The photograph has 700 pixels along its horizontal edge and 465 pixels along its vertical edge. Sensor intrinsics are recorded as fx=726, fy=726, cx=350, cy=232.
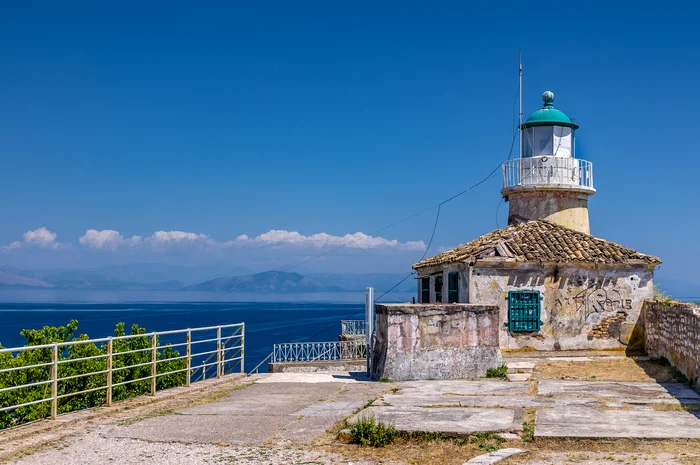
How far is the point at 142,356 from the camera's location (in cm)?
1622

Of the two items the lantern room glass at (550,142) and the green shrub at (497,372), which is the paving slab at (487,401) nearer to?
the green shrub at (497,372)

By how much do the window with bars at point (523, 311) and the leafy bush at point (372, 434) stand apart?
9561 millimetres

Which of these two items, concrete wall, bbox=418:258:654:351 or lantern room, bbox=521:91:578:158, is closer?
concrete wall, bbox=418:258:654:351

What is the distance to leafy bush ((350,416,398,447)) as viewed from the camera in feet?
25.8

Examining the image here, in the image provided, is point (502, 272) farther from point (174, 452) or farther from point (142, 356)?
point (174, 452)

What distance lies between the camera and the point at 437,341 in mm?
14422

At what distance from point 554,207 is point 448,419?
1318 centimetres

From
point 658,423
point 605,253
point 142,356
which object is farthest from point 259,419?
point 605,253

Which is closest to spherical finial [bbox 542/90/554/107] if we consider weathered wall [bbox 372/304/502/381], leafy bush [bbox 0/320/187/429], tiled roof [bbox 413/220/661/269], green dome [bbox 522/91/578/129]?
green dome [bbox 522/91/578/129]

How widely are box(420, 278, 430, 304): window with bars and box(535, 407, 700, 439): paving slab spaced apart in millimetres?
11985

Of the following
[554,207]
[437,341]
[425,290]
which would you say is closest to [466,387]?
[437,341]

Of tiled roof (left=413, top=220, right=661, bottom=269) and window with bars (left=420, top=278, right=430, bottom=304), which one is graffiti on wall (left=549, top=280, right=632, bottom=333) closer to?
tiled roof (left=413, top=220, right=661, bottom=269)

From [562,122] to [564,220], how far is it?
2.92 m

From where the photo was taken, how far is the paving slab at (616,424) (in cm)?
804
